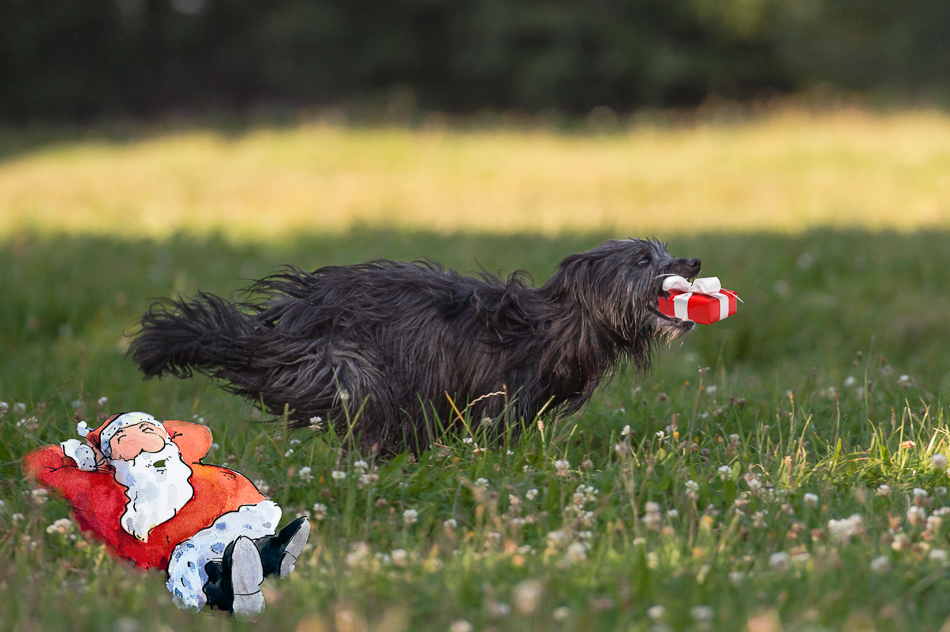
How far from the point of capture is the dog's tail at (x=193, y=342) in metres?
3.52

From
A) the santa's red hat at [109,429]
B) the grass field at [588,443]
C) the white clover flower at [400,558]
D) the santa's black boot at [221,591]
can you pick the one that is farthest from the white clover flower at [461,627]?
the santa's red hat at [109,429]

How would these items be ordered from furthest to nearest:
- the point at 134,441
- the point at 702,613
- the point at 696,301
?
the point at 696,301
the point at 134,441
the point at 702,613

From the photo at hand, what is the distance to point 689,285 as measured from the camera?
323 centimetres

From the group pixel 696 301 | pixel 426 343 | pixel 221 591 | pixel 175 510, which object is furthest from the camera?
pixel 426 343

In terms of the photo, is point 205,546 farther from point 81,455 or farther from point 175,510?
point 81,455

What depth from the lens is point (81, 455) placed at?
300 centimetres

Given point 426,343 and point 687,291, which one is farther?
point 426,343

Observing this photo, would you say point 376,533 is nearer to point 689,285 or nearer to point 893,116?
point 689,285

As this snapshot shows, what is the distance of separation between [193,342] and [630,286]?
165 cm

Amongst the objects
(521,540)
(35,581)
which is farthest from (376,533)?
(35,581)

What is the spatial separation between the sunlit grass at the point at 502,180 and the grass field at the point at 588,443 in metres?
0.12

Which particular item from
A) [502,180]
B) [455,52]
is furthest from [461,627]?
[455,52]

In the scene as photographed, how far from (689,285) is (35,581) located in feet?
7.34

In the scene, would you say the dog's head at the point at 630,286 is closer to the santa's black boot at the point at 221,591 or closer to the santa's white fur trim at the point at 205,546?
the santa's white fur trim at the point at 205,546
